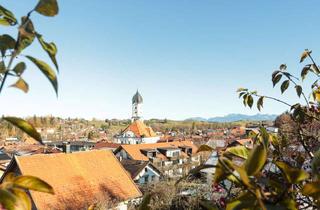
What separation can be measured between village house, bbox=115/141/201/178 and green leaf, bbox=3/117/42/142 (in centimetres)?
3885

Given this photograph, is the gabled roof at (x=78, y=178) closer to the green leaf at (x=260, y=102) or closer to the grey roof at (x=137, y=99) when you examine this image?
the green leaf at (x=260, y=102)

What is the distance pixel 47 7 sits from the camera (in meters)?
0.77

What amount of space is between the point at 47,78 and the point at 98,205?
18.2 meters

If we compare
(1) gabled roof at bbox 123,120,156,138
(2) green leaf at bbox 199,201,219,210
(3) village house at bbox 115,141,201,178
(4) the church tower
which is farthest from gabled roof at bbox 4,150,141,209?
(4) the church tower

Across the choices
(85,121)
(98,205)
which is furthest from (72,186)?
(85,121)

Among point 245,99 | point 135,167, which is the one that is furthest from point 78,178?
point 245,99

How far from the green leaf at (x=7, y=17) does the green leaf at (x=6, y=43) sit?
6 cm

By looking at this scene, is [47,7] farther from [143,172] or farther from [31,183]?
[143,172]

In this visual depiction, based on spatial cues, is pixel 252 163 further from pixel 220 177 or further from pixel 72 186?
pixel 72 186

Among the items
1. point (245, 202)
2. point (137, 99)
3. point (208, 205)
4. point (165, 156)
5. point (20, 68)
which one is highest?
point (137, 99)

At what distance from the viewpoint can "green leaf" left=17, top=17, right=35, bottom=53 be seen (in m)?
0.73

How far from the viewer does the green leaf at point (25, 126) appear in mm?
829

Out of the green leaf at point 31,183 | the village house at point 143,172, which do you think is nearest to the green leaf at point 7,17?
the green leaf at point 31,183

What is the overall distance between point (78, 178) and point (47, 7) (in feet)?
69.2
